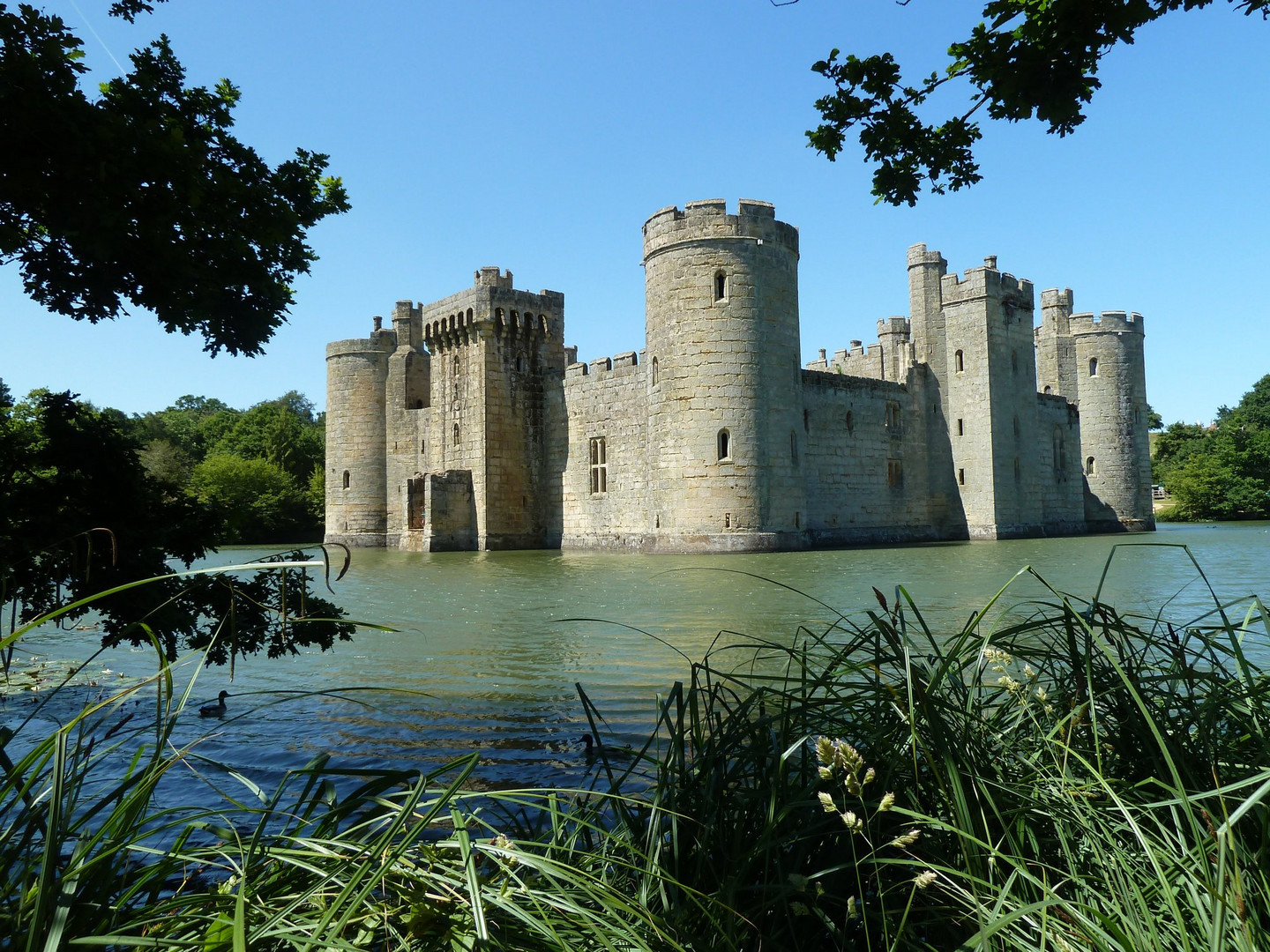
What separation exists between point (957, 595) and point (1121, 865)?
34.6ft

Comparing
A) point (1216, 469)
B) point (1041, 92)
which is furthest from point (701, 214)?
point (1216, 469)

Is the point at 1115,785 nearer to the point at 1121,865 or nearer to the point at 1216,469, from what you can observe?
the point at 1121,865

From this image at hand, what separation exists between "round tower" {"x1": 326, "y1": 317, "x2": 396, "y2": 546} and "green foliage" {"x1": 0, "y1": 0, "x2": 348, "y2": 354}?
29.8 metres

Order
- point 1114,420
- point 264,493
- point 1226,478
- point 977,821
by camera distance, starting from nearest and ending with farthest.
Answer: point 977,821 → point 1114,420 → point 264,493 → point 1226,478

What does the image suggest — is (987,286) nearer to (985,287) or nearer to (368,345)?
(985,287)

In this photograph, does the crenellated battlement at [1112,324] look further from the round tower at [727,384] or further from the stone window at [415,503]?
the stone window at [415,503]

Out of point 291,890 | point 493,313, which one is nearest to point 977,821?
point 291,890

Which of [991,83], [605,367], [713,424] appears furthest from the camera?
[605,367]

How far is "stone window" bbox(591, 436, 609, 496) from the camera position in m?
27.8

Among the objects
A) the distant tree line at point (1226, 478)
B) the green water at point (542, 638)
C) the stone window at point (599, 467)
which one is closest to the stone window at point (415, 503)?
the stone window at point (599, 467)

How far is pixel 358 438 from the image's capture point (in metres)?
34.3

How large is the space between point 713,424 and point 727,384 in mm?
1065

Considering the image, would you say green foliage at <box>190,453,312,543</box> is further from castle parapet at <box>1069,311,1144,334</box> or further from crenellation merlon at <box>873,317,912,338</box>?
castle parapet at <box>1069,311,1144,334</box>

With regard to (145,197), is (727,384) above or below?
above
